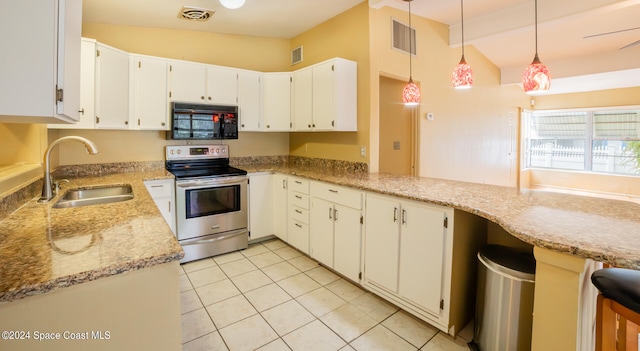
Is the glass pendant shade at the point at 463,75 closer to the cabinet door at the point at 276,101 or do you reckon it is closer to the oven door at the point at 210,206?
the cabinet door at the point at 276,101

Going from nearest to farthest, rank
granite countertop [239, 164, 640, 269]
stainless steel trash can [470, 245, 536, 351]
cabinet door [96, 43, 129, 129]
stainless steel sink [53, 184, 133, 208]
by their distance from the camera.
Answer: granite countertop [239, 164, 640, 269]
stainless steel trash can [470, 245, 536, 351]
stainless steel sink [53, 184, 133, 208]
cabinet door [96, 43, 129, 129]

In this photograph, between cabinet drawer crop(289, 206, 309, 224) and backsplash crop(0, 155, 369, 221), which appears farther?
cabinet drawer crop(289, 206, 309, 224)

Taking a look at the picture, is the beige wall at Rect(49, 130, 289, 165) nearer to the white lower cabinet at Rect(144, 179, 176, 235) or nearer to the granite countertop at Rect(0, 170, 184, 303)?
the white lower cabinet at Rect(144, 179, 176, 235)

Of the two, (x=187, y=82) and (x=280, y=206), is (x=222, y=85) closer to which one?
(x=187, y=82)

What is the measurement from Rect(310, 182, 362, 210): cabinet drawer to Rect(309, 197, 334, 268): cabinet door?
0.21 feet

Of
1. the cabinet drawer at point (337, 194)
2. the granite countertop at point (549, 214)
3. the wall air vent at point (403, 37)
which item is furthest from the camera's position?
the wall air vent at point (403, 37)

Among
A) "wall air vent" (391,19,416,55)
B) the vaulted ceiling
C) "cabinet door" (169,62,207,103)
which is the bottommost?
"cabinet door" (169,62,207,103)

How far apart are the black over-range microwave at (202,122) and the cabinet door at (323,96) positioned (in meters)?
1.01

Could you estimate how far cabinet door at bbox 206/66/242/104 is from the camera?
11.4 feet

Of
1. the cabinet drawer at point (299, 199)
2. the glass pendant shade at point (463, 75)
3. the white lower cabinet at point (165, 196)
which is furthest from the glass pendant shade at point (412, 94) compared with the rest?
the white lower cabinet at point (165, 196)

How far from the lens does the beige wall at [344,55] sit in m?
3.18

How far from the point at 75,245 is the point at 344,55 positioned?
3.02m

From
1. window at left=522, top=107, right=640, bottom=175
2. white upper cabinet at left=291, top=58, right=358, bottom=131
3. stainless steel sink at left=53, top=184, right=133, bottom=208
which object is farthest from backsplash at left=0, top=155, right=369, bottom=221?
window at left=522, top=107, right=640, bottom=175

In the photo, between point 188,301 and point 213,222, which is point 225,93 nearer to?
point 213,222
